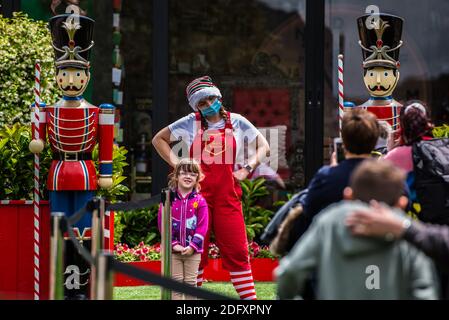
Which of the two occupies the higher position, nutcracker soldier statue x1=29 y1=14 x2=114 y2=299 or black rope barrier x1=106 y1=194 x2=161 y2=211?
nutcracker soldier statue x1=29 y1=14 x2=114 y2=299

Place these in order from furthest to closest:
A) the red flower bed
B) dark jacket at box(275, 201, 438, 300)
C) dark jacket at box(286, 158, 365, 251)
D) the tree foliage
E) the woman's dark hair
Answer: the red flower bed → the tree foliage → the woman's dark hair → dark jacket at box(286, 158, 365, 251) → dark jacket at box(275, 201, 438, 300)

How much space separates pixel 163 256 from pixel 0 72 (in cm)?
326

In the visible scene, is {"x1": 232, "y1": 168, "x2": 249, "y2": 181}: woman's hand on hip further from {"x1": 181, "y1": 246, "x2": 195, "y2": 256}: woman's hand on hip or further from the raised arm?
{"x1": 181, "y1": 246, "x2": 195, "y2": 256}: woman's hand on hip

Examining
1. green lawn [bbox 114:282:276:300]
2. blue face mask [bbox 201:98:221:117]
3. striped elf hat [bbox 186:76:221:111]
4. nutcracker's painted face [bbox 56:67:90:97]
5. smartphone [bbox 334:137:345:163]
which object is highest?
nutcracker's painted face [bbox 56:67:90:97]

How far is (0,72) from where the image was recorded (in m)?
9.35

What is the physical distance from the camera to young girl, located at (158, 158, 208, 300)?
7.46 metres

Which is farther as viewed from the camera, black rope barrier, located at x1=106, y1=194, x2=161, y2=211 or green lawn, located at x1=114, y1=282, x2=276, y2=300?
green lawn, located at x1=114, y1=282, x2=276, y2=300

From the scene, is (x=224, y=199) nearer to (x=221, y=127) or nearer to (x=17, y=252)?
(x=221, y=127)

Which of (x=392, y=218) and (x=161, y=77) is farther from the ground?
(x=161, y=77)

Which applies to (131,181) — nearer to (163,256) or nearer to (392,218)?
(163,256)

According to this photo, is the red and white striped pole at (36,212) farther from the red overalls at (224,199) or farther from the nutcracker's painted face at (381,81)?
the nutcracker's painted face at (381,81)

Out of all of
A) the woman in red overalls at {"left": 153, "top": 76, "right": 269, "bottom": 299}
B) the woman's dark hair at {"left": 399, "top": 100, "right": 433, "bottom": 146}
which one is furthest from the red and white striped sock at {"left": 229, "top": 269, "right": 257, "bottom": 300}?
the woman's dark hair at {"left": 399, "top": 100, "right": 433, "bottom": 146}
